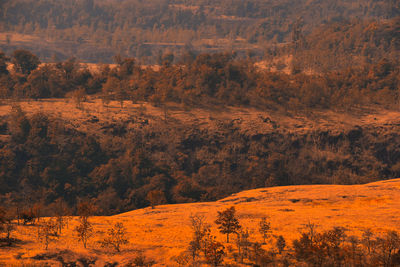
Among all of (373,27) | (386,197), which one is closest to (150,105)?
(386,197)

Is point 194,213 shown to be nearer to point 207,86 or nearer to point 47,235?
point 47,235

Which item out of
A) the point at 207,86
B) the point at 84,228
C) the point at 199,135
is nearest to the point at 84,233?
the point at 84,228

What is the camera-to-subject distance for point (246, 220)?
26797 millimetres

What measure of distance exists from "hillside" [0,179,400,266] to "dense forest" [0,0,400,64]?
95.8 m

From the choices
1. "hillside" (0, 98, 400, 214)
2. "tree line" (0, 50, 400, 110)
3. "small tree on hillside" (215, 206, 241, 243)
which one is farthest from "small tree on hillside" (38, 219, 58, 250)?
"tree line" (0, 50, 400, 110)

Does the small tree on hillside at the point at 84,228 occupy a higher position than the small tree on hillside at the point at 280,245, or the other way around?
the small tree on hillside at the point at 280,245

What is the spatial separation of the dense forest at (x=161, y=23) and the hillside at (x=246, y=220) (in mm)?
95811

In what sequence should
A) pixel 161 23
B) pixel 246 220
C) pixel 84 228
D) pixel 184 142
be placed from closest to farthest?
1. pixel 84 228
2. pixel 246 220
3. pixel 184 142
4. pixel 161 23

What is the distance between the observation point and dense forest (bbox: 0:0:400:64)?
14262 cm

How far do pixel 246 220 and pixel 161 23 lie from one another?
156139mm

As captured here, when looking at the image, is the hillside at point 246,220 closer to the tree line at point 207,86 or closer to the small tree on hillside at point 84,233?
the small tree on hillside at point 84,233

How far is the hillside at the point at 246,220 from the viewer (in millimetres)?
19969

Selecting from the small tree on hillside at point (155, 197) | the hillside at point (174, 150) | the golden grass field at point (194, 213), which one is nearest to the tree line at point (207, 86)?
the hillside at point (174, 150)

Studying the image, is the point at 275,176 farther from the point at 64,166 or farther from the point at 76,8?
the point at 76,8
